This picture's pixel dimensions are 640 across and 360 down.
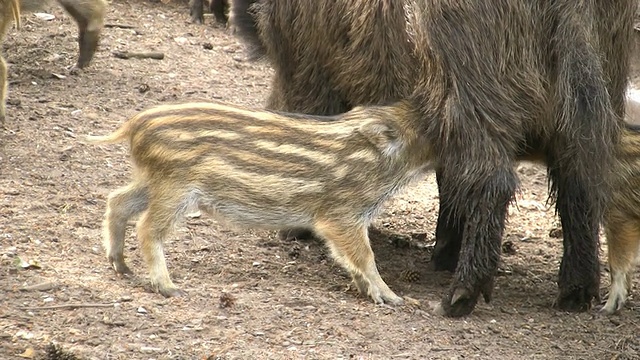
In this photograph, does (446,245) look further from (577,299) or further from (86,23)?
(86,23)

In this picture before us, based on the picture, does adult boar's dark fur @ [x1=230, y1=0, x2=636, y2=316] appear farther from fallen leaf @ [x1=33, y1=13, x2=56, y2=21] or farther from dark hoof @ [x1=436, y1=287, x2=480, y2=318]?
fallen leaf @ [x1=33, y1=13, x2=56, y2=21]

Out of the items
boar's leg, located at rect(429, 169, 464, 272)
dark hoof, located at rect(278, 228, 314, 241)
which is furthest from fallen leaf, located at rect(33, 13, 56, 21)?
boar's leg, located at rect(429, 169, 464, 272)

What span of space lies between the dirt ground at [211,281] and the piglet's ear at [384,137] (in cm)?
56

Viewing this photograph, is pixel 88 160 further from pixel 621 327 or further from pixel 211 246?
pixel 621 327

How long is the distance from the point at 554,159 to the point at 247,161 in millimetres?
1133

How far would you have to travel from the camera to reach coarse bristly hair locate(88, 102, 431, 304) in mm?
4438

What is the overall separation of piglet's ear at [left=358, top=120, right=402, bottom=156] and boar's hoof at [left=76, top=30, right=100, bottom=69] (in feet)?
10.9

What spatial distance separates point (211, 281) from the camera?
469 centimetres

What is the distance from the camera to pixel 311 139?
14.9ft

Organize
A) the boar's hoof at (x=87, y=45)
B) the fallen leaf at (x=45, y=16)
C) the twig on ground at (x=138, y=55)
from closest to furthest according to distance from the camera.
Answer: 1. the boar's hoof at (x=87, y=45)
2. the twig on ground at (x=138, y=55)
3. the fallen leaf at (x=45, y=16)

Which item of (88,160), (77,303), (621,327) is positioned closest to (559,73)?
(621,327)

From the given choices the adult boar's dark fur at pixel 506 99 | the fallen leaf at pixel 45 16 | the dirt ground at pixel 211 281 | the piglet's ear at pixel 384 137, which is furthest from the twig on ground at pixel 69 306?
the fallen leaf at pixel 45 16

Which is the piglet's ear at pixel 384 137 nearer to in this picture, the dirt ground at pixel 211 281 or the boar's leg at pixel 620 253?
the dirt ground at pixel 211 281

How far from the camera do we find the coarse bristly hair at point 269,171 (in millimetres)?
4438
